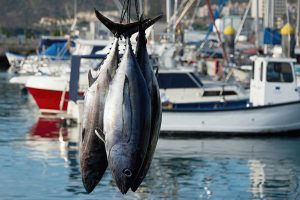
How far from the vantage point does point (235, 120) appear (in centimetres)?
3159

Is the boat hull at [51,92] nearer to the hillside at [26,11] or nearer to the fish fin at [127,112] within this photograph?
the fish fin at [127,112]

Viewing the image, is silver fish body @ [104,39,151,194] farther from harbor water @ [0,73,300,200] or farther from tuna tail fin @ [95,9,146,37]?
harbor water @ [0,73,300,200]

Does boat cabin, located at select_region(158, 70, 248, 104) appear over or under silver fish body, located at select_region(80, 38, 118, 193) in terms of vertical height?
under

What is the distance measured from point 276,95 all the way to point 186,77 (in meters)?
4.22

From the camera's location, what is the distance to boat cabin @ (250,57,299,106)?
3138cm

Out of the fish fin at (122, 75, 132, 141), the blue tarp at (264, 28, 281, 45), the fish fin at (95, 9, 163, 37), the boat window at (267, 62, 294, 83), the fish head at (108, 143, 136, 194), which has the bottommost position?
the blue tarp at (264, 28, 281, 45)

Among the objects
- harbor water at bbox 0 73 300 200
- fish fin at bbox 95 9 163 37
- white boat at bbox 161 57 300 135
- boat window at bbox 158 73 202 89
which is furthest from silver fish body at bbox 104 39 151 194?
boat window at bbox 158 73 202 89

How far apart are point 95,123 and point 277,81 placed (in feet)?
71.3

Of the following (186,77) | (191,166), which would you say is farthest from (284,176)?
(186,77)

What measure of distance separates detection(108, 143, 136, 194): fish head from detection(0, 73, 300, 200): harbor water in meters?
11.2

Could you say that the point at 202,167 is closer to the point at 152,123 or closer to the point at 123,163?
the point at 152,123

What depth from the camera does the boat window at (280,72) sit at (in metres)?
31.4

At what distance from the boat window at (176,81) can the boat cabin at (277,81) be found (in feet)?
12.2

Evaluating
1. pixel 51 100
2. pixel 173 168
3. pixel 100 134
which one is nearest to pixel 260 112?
pixel 173 168
